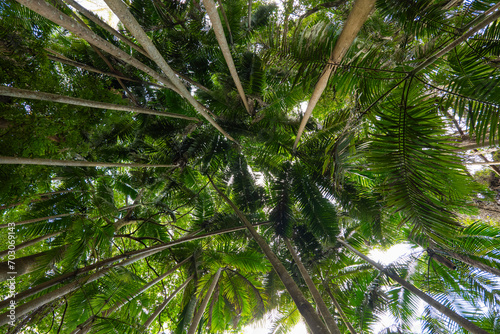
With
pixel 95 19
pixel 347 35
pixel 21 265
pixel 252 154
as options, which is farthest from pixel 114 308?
pixel 347 35

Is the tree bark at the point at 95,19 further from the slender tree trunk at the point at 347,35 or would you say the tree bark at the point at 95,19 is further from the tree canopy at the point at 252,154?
the slender tree trunk at the point at 347,35

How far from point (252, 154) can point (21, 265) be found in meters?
3.53

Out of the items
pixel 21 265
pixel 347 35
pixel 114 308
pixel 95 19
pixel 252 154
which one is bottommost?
pixel 114 308

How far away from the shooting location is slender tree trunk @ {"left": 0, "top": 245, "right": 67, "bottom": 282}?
2.18 m

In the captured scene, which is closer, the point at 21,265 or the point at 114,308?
the point at 21,265

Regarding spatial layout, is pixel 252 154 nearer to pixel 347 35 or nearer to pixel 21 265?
pixel 347 35

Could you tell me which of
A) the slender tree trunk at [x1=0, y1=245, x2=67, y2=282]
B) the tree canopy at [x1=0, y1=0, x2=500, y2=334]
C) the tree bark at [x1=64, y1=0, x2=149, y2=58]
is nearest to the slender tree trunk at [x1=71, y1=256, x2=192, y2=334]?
the tree canopy at [x1=0, y1=0, x2=500, y2=334]

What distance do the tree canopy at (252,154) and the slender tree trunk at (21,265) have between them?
0.03 metres

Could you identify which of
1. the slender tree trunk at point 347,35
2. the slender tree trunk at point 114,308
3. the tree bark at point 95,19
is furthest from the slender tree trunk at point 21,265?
the slender tree trunk at point 347,35

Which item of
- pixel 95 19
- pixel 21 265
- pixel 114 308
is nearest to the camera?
pixel 95 19

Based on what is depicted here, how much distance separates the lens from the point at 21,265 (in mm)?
2523

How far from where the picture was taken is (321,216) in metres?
3.69

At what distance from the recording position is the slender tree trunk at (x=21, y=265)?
7.15 feet

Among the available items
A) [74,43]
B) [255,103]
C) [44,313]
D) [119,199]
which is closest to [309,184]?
[255,103]
